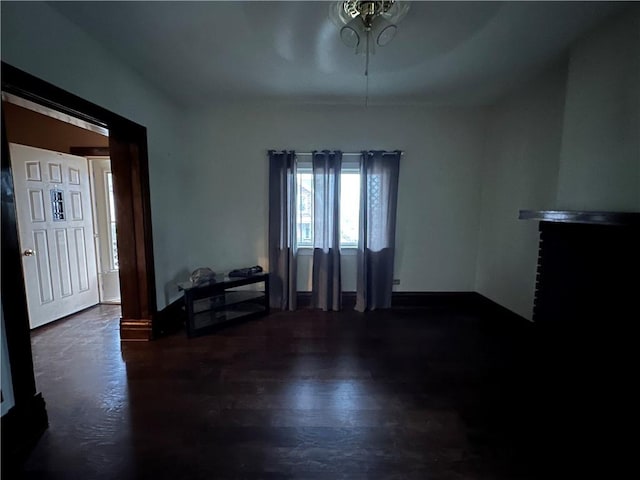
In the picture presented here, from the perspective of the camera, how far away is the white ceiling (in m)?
1.69

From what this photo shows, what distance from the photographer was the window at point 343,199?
3.46 meters

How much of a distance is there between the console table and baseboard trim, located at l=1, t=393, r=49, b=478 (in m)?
1.19

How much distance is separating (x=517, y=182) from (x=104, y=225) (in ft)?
16.7

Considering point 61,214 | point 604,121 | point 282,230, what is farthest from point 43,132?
point 604,121

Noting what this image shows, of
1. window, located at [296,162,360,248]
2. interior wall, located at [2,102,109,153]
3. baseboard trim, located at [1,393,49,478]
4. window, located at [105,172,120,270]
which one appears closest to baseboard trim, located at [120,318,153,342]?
Result: baseboard trim, located at [1,393,49,478]

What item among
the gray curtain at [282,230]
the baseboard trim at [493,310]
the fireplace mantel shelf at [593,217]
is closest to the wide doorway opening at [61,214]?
the gray curtain at [282,230]

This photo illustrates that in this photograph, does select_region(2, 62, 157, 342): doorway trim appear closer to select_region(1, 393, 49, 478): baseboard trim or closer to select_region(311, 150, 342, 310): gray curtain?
select_region(1, 393, 49, 478): baseboard trim

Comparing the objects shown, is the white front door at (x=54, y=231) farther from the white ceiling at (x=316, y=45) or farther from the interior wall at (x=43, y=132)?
the white ceiling at (x=316, y=45)

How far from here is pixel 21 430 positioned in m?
1.50

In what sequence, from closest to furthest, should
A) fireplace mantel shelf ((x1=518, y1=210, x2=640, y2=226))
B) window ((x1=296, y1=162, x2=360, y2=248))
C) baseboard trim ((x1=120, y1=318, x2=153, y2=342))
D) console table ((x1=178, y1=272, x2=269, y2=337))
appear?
fireplace mantel shelf ((x1=518, y1=210, x2=640, y2=226)), baseboard trim ((x1=120, y1=318, x2=153, y2=342)), console table ((x1=178, y1=272, x2=269, y2=337)), window ((x1=296, y1=162, x2=360, y2=248))

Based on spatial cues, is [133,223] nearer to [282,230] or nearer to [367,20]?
[282,230]

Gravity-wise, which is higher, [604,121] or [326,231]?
[604,121]

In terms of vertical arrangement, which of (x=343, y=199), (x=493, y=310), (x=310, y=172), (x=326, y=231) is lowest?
(x=493, y=310)

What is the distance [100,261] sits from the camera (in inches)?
144
